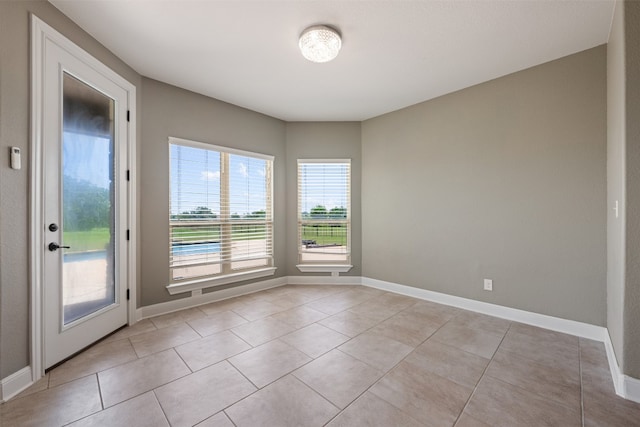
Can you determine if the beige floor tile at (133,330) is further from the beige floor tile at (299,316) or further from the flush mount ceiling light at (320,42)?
the flush mount ceiling light at (320,42)

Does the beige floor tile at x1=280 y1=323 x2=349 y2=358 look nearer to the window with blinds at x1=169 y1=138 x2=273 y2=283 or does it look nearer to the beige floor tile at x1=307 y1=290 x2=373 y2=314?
the beige floor tile at x1=307 y1=290 x2=373 y2=314

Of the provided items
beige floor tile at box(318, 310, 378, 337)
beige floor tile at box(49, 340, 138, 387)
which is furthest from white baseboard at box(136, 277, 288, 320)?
beige floor tile at box(318, 310, 378, 337)

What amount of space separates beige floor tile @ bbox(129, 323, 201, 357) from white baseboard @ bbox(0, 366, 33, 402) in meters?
0.65

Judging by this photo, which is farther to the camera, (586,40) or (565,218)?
(565,218)

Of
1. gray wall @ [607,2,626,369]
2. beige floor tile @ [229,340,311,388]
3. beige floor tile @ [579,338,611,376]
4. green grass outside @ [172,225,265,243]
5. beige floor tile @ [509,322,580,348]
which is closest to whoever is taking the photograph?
gray wall @ [607,2,626,369]

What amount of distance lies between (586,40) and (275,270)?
4480 mm

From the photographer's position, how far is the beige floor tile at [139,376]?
5.90 ft

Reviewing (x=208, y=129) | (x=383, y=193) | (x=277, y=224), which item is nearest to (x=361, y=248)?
(x=383, y=193)

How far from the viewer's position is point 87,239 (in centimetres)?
244

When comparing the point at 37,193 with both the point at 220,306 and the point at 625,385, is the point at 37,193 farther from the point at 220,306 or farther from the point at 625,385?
the point at 625,385

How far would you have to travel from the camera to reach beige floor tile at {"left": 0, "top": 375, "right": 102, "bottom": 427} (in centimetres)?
155

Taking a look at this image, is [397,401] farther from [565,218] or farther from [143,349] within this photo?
[565,218]

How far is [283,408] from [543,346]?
7.81ft

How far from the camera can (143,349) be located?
2391mm
